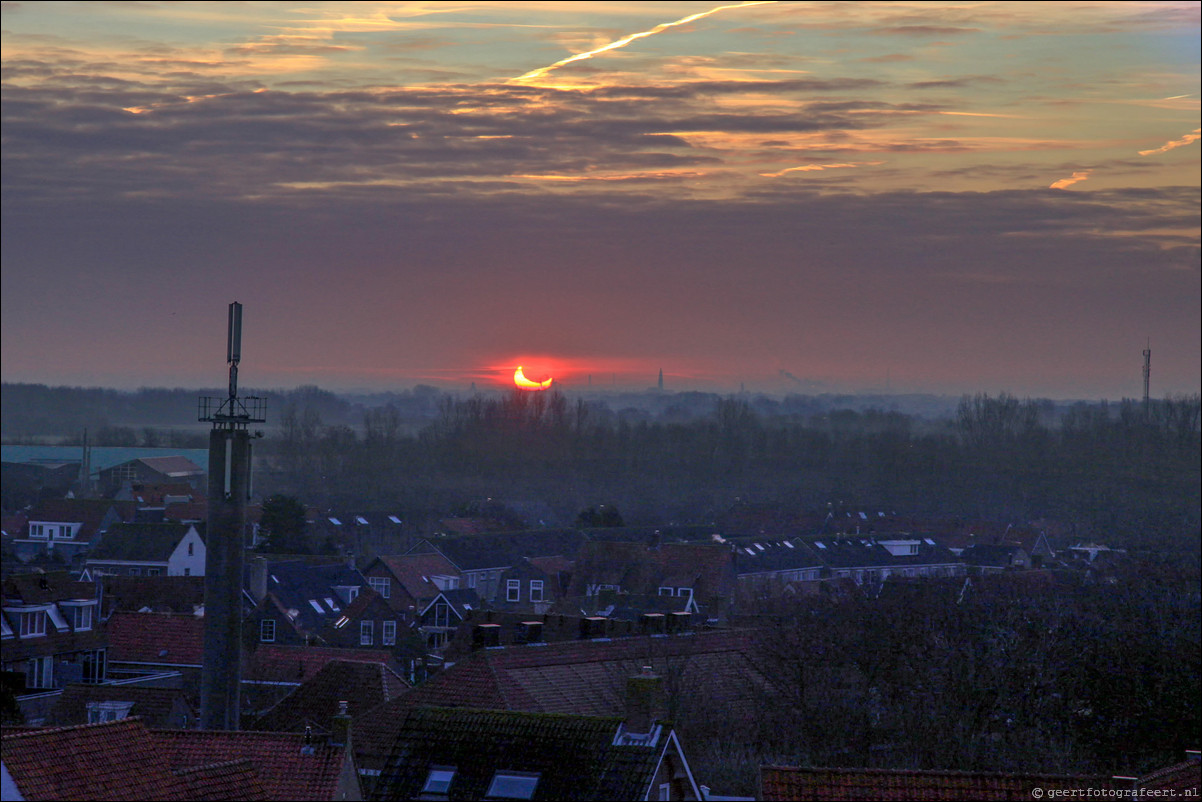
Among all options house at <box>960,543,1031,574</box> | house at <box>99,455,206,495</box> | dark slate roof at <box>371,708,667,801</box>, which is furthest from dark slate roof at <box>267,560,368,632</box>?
house at <box>99,455,206,495</box>

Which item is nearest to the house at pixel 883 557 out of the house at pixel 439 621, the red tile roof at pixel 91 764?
the house at pixel 439 621

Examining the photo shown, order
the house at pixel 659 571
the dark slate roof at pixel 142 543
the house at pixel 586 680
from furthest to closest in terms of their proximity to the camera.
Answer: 1. the dark slate roof at pixel 142 543
2. the house at pixel 659 571
3. the house at pixel 586 680

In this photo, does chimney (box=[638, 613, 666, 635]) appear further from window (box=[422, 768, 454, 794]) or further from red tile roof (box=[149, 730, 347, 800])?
red tile roof (box=[149, 730, 347, 800])

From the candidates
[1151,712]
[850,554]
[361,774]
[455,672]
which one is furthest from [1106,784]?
[850,554]

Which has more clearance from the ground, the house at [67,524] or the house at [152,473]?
the house at [67,524]

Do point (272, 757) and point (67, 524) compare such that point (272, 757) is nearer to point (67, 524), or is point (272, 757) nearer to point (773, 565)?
point (773, 565)

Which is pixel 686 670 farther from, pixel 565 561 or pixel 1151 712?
pixel 565 561

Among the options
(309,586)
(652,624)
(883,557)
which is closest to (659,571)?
(309,586)

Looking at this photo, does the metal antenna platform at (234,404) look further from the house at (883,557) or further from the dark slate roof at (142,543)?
the house at (883,557)
